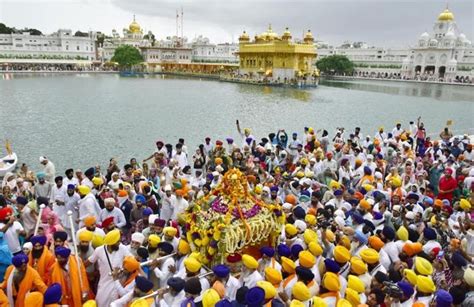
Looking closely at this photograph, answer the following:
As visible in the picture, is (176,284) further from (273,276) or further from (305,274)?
(305,274)

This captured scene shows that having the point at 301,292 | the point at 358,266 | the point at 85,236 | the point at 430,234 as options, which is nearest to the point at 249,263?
the point at 301,292

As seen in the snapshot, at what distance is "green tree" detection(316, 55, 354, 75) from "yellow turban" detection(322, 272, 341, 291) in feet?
217

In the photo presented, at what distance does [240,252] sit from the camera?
13.1 feet

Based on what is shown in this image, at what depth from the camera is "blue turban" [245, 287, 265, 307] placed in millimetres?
2924

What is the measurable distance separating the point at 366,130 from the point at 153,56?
→ 58.7 m

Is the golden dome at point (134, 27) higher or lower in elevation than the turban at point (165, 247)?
higher

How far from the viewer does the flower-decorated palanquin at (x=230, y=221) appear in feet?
12.5

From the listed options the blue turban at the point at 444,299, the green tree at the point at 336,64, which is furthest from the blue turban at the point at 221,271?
the green tree at the point at 336,64

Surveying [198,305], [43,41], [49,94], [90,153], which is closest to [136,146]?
[90,153]

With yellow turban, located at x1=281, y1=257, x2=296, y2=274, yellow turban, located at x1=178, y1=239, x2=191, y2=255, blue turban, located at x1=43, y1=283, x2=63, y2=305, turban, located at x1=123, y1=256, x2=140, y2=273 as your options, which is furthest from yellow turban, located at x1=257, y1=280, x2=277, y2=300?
blue turban, located at x1=43, y1=283, x2=63, y2=305

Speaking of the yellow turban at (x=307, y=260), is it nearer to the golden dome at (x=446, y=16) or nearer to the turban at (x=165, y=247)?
the turban at (x=165, y=247)

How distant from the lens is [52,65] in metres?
64.4

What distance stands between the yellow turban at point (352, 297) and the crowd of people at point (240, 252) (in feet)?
0.03

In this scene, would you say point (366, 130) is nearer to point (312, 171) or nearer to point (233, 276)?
point (312, 171)
